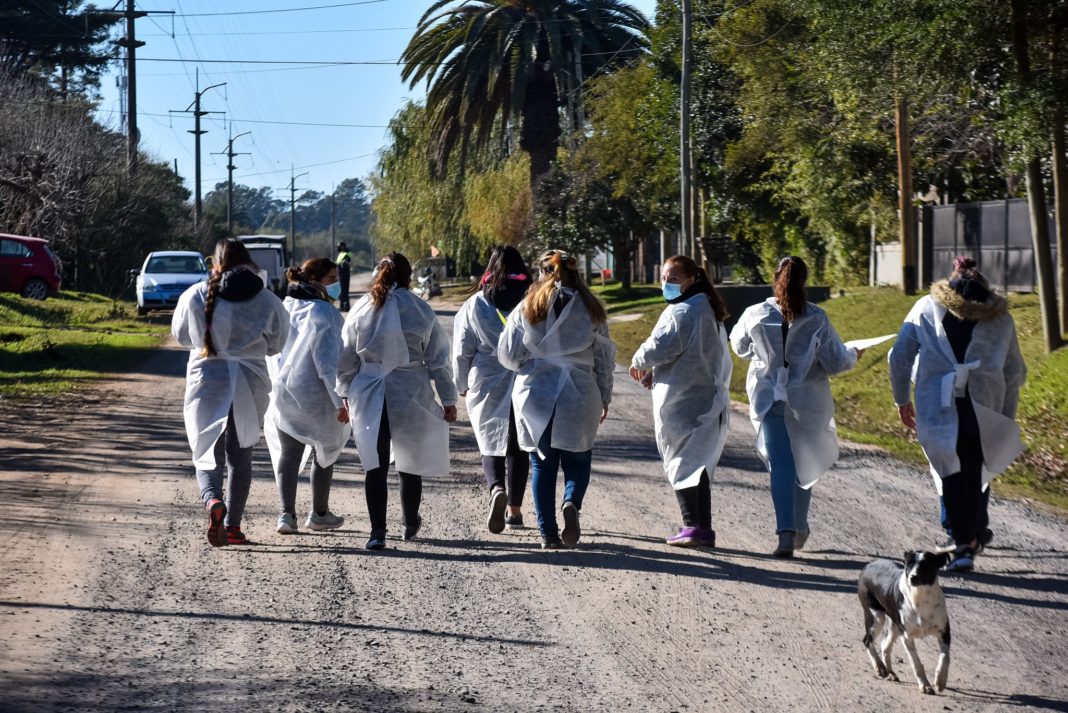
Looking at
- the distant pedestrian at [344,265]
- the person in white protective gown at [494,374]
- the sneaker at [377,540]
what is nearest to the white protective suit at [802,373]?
the person in white protective gown at [494,374]

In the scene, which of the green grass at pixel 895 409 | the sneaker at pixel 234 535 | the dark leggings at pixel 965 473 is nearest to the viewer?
the dark leggings at pixel 965 473

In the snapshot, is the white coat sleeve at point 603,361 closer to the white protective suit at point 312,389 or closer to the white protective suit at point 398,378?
the white protective suit at point 398,378

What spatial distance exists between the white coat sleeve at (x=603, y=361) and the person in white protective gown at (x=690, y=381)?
19 cm

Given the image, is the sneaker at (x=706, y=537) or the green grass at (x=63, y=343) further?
the green grass at (x=63, y=343)

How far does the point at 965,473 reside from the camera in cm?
747

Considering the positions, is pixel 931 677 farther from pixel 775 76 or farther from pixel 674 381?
pixel 775 76

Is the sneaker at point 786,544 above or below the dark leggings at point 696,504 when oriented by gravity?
below

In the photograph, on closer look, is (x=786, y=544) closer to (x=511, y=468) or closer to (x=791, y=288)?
(x=791, y=288)

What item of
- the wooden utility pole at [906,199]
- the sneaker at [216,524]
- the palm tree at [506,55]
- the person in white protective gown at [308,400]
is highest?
the palm tree at [506,55]

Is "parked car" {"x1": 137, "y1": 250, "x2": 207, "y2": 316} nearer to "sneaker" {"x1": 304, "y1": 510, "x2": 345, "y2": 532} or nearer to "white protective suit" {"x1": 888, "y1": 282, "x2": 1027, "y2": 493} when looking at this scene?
"sneaker" {"x1": 304, "y1": 510, "x2": 345, "y2": 532}

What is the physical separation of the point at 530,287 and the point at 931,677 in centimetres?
354

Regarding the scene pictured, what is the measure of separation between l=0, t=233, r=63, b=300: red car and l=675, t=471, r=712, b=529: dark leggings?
83.3 ft

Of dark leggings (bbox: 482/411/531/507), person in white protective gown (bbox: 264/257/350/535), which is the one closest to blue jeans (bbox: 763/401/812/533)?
dark leggings (bbox: 482/411/531/507)

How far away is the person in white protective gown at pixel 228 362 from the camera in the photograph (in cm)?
775
